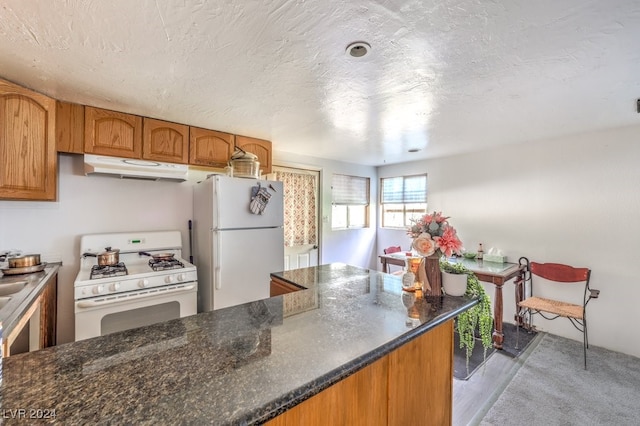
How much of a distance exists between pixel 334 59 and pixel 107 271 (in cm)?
224

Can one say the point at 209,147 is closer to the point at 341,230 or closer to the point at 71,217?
the point at 71,217

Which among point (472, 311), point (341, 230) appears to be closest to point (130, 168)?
point (472, 311)

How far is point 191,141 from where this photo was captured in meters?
2.66

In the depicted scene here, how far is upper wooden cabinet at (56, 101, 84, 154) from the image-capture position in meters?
2.10

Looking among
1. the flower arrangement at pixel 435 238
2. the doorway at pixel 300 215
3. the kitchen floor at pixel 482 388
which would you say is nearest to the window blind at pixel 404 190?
the doorway at pixel 300 215

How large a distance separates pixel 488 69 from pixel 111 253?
9.99 ft

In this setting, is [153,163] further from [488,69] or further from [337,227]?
[337,227]

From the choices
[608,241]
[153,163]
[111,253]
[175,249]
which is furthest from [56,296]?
[608,241]

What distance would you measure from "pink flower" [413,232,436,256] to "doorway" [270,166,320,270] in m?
2.55

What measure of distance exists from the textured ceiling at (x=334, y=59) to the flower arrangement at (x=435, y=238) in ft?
2.89

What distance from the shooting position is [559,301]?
9.93ft

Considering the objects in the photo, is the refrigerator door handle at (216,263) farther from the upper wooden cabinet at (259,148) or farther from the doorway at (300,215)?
the doorway at (300,215)

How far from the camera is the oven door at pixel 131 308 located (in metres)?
1.90

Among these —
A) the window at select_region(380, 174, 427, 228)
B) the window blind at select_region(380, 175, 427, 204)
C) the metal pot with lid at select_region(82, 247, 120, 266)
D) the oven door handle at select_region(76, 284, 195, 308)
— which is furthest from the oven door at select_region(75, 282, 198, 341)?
the window blind at select_region(380, 175, 427, 204)
